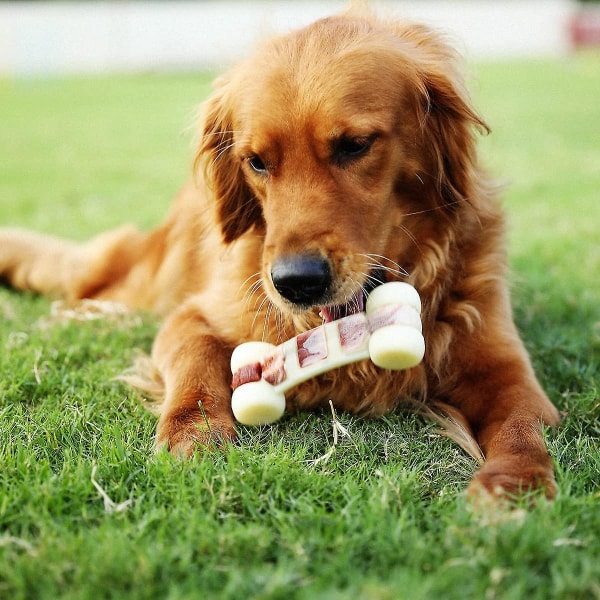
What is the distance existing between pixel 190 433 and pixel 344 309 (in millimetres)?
700

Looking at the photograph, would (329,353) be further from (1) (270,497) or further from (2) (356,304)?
(1) (270,497)

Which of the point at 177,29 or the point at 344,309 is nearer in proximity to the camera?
the point at 344,309

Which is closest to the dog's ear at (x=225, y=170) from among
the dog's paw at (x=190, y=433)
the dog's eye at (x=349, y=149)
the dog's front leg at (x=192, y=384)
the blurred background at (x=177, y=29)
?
the dog's front leg at (x=192, y=384)

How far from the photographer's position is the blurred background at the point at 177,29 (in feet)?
98.0

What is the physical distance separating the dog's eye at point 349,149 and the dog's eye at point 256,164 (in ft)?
1.02

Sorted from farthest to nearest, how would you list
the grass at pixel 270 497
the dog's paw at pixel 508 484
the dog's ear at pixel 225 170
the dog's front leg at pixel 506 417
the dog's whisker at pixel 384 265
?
1. the dog's ear at pixel 225 170
2. the dog's whisker at pixel 384 265
3. the dog's front leg at pixel 506 417
4. the dog's paw at pixel 508 484
5. the grass at pixel 270 497

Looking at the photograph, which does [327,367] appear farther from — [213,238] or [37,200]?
[37,200]

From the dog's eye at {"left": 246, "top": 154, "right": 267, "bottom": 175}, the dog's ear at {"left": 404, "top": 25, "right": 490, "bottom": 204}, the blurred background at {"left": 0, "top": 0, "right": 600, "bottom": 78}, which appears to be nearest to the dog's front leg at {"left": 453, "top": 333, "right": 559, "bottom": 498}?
the dog's ear at {"left": 404, "top": 25, "right": 490, "bottom": 204}

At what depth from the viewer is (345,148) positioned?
2676 mm

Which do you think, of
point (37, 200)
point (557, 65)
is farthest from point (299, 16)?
point (37, 200)

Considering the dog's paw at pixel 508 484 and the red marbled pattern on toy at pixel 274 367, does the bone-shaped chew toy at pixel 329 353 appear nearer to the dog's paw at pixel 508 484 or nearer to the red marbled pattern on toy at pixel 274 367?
the red marbled pattern on toy at pixel 274 367

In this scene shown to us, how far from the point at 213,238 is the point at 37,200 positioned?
4.40 meters

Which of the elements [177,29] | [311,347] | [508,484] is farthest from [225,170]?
[177,29]

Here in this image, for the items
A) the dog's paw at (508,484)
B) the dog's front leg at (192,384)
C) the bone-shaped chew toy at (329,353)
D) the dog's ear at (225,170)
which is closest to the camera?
the dog's paw at (508,484)
